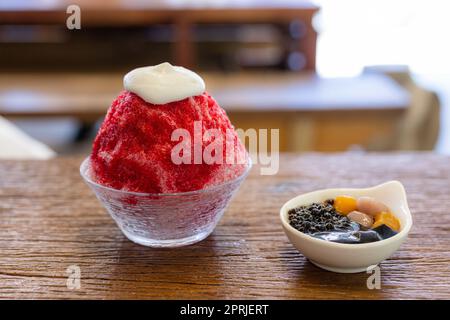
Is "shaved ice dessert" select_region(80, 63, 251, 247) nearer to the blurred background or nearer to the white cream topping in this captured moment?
the white cream topping

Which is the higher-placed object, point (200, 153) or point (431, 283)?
point (200, 153)

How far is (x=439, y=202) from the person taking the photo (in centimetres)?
82

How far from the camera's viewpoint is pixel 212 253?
670 millimetres

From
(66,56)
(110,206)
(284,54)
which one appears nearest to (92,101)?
(66,56)

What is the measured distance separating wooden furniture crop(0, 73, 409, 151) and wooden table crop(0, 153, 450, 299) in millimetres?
1065

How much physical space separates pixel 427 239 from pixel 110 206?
1.29ft

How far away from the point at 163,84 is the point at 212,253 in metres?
0.21

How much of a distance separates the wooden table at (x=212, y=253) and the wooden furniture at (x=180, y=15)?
1.50m

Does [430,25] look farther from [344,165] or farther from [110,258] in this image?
[110,258]

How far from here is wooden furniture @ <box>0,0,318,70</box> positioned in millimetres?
2311

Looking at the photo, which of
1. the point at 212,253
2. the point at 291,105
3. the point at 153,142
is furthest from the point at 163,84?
the point at 291,105

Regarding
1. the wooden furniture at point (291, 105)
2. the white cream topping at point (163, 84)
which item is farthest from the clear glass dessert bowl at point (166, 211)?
the wooden furniture at point (291, 105)

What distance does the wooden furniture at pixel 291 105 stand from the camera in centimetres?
197

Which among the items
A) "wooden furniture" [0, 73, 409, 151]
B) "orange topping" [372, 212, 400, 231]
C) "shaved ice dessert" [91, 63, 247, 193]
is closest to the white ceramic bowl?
"orange topping" [372, 212, 400, 231]
